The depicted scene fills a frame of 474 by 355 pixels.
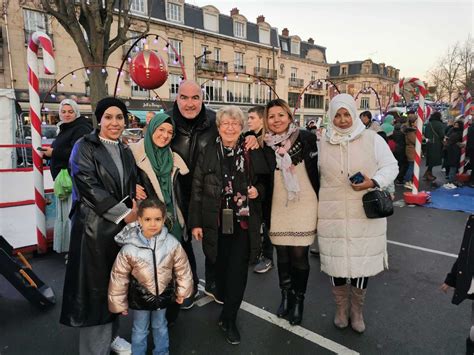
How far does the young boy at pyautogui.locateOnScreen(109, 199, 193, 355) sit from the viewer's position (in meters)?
2.17

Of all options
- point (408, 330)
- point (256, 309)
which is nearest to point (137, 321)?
point (256, 309)

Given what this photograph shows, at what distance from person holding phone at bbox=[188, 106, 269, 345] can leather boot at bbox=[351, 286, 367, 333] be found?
94 cm

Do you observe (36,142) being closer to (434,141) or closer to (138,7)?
(434,141)

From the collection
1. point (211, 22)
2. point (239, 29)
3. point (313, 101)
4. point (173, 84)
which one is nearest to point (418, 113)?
point (173, 84)

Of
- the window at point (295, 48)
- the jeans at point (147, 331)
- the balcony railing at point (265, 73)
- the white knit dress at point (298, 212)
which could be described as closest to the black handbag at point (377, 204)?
the white knit dress at point (298, 212)

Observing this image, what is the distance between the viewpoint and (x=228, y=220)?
2574 mm

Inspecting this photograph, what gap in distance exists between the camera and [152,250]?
7.25 ft

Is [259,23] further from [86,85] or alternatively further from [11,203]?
[11,203]

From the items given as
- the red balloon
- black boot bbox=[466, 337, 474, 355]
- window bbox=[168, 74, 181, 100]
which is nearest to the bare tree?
the red balloon

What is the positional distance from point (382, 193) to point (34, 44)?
465 cm

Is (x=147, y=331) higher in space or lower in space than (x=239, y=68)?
lower

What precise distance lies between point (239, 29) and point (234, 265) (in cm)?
3691

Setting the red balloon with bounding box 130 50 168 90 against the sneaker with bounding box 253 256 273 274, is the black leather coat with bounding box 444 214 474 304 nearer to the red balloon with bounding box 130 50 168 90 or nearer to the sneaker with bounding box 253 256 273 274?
the sneaker with bounding box 253 256 273 274

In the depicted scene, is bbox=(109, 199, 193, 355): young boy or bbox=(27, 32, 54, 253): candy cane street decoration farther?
bbox=(27, 32, 54, 253): candy cane street decoration
